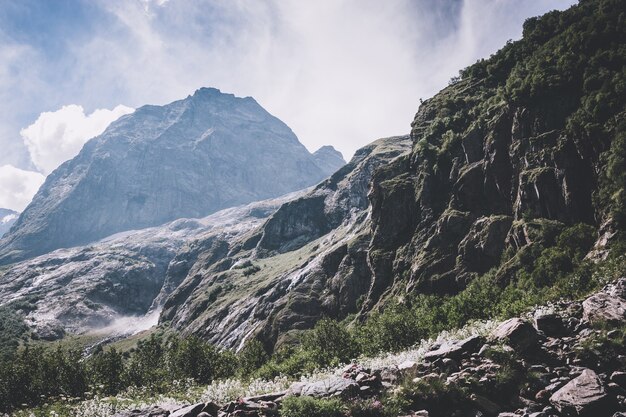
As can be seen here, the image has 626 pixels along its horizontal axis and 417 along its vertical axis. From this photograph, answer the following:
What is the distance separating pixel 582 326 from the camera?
23000mm

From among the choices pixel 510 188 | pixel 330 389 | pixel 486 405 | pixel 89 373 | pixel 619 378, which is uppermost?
pixel 510 188

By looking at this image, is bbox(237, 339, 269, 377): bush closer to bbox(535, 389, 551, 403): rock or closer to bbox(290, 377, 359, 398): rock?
bbox(290, 377, 359, 398): rock

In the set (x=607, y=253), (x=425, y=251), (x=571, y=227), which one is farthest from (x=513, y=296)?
(x=425, y=251)

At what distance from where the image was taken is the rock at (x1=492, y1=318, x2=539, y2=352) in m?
21.5

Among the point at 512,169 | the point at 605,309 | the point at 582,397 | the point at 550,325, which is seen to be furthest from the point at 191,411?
the point at 512,169

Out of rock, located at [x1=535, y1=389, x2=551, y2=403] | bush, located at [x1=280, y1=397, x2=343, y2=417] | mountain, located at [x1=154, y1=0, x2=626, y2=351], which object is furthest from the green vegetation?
rock, located at [x1=535, y1=389, x2=551, y2=403]

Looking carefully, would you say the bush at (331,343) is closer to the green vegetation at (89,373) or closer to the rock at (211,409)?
the green vegetation at (89,373)

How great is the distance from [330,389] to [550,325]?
12.5m

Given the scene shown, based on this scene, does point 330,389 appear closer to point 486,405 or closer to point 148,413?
point 486,405

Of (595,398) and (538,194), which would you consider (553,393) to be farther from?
(538,194)

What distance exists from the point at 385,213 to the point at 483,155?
43.1 meters

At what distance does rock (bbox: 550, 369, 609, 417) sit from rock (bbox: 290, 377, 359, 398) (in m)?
8.80

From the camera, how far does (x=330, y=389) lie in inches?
838

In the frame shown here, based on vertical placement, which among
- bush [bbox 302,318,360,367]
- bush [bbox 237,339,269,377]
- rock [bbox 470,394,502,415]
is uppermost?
rock [bbox 470,394,502,415]
